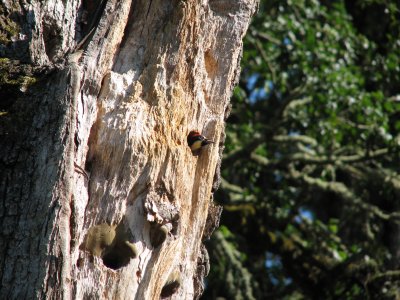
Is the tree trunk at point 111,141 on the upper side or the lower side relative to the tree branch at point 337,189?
lower

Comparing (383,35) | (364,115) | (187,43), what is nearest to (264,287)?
(364,115)

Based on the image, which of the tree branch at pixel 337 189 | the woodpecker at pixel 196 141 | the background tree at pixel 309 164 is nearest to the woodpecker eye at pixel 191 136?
the woodpecker at pixel 196 141

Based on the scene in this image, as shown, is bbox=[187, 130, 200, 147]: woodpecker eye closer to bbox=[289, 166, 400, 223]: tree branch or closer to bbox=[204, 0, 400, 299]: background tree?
bbox=[204, 0, 400, 299]: background tree

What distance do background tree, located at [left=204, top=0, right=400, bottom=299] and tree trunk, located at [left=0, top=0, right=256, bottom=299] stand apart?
3.27 meters

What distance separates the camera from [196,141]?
10.0 ft

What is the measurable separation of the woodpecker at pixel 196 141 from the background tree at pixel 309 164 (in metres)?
3.32

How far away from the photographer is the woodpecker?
9.94 feet

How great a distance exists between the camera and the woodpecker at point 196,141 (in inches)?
119

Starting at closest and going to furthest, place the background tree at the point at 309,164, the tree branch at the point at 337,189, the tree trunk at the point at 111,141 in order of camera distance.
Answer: the tree trunk at the point at 111,141, the background tree at the point at 309,164, the tree branch at the point at 337,189

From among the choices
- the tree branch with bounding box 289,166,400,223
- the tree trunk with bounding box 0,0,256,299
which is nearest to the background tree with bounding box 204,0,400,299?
the tree branch with bounding box 289,166,400,223

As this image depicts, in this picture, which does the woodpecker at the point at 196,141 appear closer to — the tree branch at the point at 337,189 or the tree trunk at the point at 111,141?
the tree trunk at the point at 111,141

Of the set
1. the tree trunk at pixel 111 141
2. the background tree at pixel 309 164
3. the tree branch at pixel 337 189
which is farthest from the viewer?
the tree branch at pixel 337 189

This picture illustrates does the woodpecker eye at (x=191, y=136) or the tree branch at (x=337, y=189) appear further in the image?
the tree branch at (x=337, y=189)

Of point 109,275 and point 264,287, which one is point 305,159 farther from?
point 109,275
